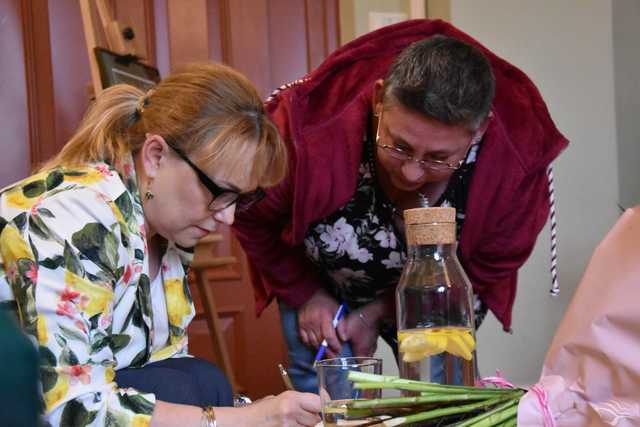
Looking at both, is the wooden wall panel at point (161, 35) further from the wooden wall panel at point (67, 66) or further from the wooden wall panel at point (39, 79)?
the wooden wall panel at point (39, 79)

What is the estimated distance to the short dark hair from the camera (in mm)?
1367

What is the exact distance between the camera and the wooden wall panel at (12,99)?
94.7 inches

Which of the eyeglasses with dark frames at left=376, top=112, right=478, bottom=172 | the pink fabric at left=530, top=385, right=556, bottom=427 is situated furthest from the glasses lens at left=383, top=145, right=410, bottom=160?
the pink fabric at left=530, top=385, right=556, bottom=427

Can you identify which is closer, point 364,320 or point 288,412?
point 288,412

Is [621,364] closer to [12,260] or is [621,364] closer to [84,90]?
[12,260]

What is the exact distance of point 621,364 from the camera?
0.75 metres

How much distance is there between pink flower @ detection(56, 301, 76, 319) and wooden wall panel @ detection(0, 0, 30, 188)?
1497mm

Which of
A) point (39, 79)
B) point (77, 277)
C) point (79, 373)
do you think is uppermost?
point (39, 79)

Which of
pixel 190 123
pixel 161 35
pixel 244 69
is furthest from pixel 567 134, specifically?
pixel 190 123

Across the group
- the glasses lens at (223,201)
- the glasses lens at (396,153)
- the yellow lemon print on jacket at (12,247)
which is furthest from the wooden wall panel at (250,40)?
the yellow lemon print on jacket at (12,247)

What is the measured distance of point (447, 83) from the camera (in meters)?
1.37

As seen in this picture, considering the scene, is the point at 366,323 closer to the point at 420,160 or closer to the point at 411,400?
the point at 420,160

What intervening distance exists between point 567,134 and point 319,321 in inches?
56.0

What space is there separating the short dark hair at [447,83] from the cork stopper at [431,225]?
376 millimetres
